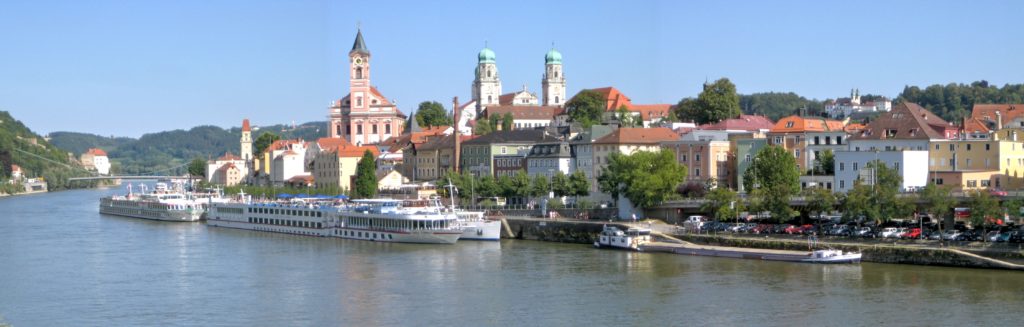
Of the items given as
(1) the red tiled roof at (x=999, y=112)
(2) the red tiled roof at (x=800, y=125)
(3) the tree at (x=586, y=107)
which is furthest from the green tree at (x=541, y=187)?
(3) the tree at (x=586, y=107)

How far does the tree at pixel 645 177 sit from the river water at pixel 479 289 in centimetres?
407

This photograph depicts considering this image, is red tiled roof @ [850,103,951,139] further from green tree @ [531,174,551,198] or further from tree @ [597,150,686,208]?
green tree @ [531,174,551,198]

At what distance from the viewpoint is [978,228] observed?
33.9 meters

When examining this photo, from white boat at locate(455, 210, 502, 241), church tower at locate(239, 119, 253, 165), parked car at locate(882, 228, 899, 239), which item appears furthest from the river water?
church tower at locate(239, 119, 253, 165)

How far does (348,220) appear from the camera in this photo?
46.5 m

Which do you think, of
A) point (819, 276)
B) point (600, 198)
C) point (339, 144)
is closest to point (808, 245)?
point (819, 276)

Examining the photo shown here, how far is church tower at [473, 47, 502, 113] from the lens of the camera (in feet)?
346

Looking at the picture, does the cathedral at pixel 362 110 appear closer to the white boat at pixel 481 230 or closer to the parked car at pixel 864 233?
the white boat at pixel 481 230

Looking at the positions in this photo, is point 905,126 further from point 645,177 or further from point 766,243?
point 766,243

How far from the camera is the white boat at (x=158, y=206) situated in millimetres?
60938

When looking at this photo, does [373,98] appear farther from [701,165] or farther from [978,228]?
[978,228]

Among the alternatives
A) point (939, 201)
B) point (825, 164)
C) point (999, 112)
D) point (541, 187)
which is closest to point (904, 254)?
point (939, 201)

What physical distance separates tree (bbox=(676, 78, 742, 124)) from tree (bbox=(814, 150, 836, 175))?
63.6ft

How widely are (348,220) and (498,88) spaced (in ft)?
198
